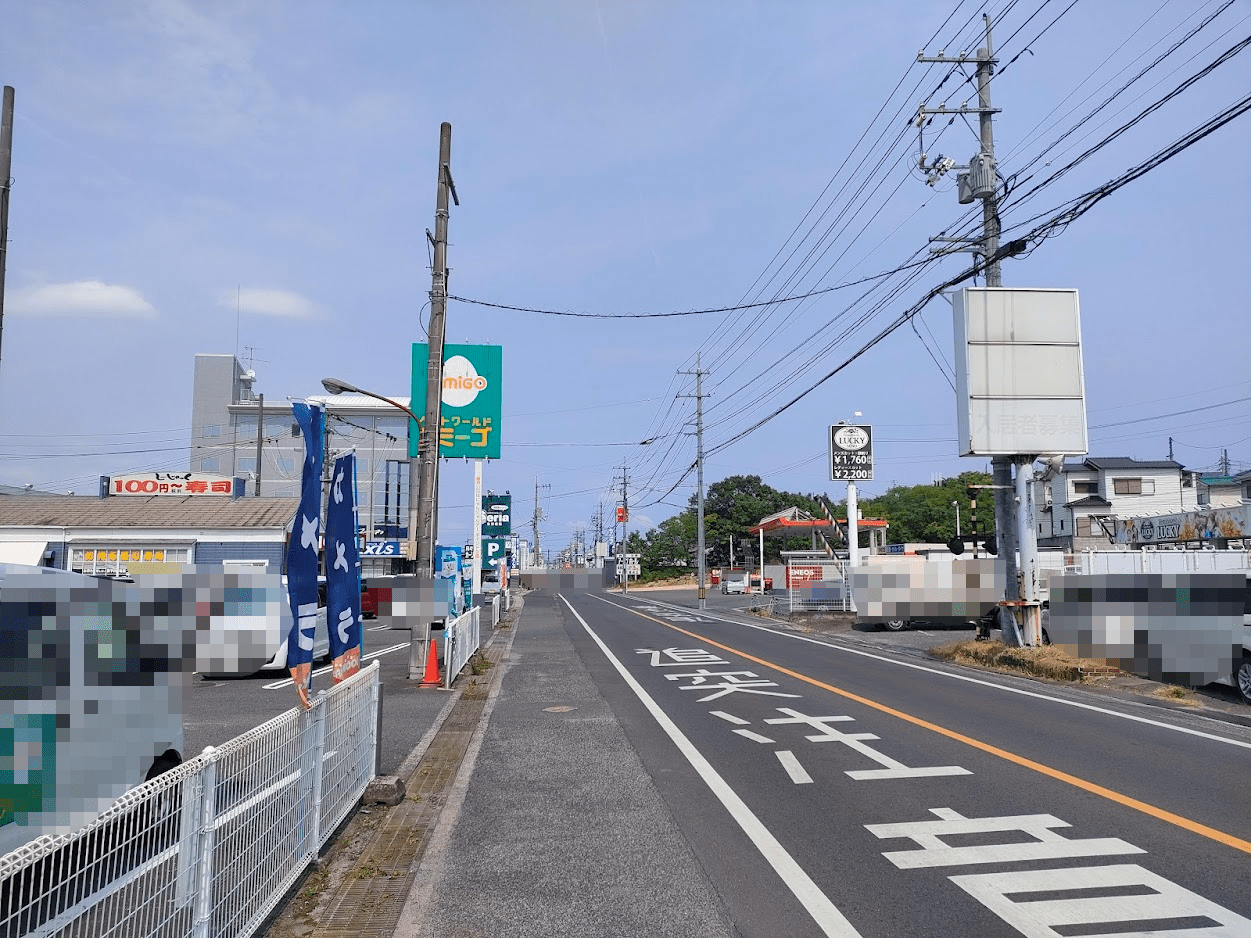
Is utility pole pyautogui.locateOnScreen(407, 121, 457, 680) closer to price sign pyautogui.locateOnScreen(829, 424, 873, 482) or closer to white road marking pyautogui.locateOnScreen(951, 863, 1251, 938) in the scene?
white road marking pyautogui.locateOnScreen(951, 863, 1251, 938)

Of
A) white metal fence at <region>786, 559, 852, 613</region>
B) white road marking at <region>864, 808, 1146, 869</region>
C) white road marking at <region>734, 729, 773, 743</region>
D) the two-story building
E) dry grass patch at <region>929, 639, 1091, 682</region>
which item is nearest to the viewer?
white road marking at <region>864, 808, 1146, 869</region>

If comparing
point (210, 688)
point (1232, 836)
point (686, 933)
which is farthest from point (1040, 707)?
point (210, 688)

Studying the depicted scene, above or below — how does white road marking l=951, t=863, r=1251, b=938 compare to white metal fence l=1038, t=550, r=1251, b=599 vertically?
below

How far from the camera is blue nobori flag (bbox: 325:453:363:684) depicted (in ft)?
20.8

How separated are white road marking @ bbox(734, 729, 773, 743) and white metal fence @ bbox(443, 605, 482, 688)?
20.2ft

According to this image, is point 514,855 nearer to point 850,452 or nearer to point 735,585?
point 850,452

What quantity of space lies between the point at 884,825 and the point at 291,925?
3.86 metres

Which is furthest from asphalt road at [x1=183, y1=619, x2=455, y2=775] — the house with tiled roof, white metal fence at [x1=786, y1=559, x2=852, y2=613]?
white metal fence at [x1=786, y1=559, x2=852, y2=613]

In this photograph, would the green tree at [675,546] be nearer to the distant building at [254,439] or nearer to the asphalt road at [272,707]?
the distant building at [254,439]

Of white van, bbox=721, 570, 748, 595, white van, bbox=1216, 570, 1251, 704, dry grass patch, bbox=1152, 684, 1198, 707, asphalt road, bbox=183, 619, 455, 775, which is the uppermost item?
white van, bbox=1216, 570, 1251, 704

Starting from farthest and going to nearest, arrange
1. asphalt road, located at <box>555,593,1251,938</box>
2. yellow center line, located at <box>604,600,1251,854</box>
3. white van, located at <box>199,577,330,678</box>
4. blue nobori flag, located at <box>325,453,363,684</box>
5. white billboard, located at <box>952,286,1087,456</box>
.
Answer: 1. white billboard, located at <box>952,286,1087,456</box>
2. white van, located at <box>199,577,330,678</box>
3. blue nobori flag, located at <box>325,453,363,684</box>
4. yellow center line, located at <box>604,600,1251,854</box>
5. asphalt road, located at <box>555,593,1251,938</box>

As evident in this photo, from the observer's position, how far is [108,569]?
31469 mm

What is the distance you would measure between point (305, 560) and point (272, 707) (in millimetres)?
7837

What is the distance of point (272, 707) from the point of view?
1200 cm
